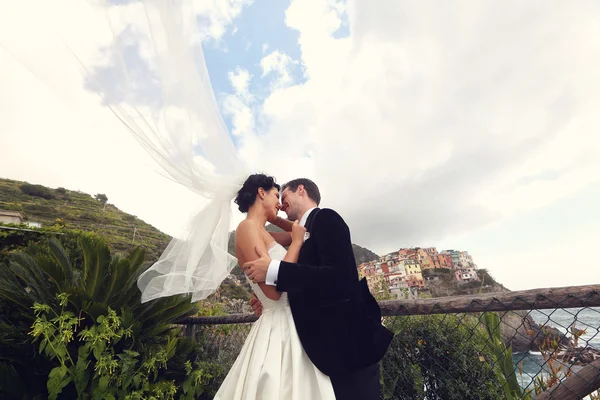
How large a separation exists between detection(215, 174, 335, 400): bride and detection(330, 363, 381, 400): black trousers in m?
0.08

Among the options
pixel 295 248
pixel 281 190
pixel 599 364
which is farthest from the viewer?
pixel 281 190

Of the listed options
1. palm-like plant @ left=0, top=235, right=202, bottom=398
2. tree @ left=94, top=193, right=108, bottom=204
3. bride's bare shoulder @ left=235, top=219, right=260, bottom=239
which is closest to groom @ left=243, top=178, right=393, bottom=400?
bride's bare shoulder @ left=235, top=219, right=260, bottom=239

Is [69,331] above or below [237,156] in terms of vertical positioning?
below

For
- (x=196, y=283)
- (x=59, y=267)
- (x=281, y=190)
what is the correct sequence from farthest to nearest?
(x=59, y=267) → (x=281, y=190) → (x=196, y=283)

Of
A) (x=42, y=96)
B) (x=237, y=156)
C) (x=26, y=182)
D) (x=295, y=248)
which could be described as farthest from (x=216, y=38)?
(x=26, y=182)

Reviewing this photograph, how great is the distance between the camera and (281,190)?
229 cm

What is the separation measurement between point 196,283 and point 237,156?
89 centimetres

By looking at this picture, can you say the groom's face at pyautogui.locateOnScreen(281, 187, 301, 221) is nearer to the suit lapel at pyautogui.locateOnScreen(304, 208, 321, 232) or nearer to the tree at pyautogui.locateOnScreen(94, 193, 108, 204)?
the suit lapel at pyautogui.locateOnScreen(304, 208, 321, 232)

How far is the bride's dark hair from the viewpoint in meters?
1.97

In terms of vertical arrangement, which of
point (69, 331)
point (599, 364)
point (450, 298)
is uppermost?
point (450, 298)

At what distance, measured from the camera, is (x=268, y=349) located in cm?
155

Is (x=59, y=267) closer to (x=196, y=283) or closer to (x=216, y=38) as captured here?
(x=196, y=283)

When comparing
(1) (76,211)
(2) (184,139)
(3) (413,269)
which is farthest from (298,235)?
(3) (413,269)

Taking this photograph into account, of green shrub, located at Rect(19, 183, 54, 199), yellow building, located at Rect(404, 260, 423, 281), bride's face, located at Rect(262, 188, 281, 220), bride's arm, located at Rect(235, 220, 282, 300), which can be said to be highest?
green shrub, located at Rect(19, 183, 54, 199)
